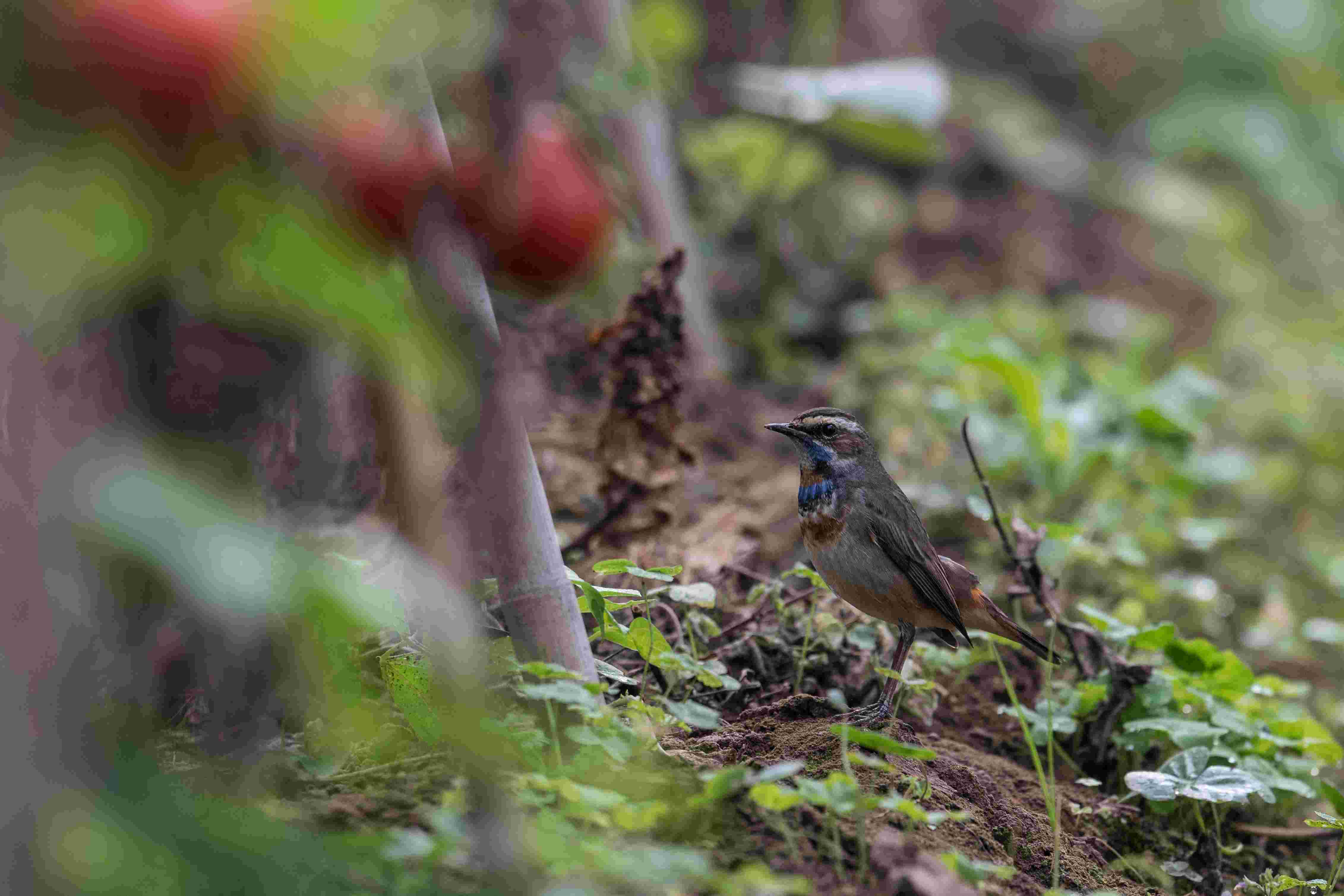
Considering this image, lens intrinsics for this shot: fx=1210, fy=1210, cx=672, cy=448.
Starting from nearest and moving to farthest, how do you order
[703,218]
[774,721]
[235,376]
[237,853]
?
[237,853] → [235,376] → [774,721] → [703,218]

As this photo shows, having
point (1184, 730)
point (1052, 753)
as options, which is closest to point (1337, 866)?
point (1184, 730)

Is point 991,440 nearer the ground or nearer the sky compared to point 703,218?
nearer the ground

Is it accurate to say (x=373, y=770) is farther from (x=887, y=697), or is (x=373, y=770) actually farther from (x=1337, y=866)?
(x=1337, y=866)

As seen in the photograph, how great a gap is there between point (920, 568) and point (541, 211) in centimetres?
131

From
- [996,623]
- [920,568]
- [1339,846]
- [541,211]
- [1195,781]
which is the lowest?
[1339,846]

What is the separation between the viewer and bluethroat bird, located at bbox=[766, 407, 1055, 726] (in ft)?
9.54

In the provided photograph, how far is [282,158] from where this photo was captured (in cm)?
105

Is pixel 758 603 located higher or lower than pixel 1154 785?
higher

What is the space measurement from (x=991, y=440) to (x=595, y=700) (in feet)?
10.5

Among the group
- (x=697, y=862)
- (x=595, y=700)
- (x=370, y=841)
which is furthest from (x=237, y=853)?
(x=595, y=700)

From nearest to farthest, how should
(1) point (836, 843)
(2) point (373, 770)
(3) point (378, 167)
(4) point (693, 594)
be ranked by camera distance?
(3) point (378, 167), (1) point (836, 843), (2) point (373, 770), (4) point (693, 594)

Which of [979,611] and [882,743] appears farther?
[979,611]

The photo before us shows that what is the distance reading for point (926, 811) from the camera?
230cm

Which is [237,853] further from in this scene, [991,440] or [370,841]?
[991,440]
